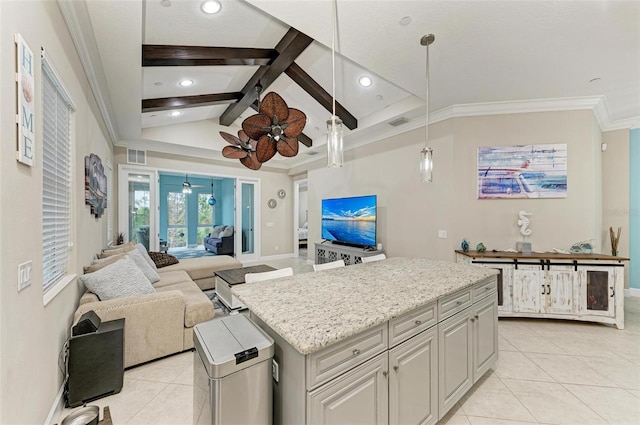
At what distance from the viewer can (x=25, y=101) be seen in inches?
52.7

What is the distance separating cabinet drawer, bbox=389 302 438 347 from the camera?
4.55 feet

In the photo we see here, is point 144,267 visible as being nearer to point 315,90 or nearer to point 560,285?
point 315,90

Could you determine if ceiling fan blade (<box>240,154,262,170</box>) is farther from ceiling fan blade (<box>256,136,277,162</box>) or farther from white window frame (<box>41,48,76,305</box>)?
white window frame (<box>41,48,76,305</box>)

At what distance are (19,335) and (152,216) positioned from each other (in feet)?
17.1

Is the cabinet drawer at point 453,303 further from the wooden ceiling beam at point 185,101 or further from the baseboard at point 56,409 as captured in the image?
the wooden ceiling beam at point 185,101

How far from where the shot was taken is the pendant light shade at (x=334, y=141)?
1.84 metres

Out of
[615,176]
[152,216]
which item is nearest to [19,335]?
[152,216]

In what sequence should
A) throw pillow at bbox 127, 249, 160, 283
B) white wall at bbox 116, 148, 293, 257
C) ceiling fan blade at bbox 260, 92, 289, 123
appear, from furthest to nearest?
white wall at bbox 116, 148, 293, 257 < throw pillow at bbox 127, 249, 160, 283 < ceiling fan blade at bbox 260, 92, 289, 123

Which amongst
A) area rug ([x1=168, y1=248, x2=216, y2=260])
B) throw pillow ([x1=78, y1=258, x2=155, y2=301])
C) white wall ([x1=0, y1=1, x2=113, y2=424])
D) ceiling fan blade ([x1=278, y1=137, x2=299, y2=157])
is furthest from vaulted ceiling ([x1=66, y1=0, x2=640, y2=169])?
area rug ([x1=168, y1=248, x2=216, y2=260])

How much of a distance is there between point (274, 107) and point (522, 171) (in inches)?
138

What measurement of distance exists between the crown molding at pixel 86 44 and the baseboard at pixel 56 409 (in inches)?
109

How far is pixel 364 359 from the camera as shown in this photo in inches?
49.1

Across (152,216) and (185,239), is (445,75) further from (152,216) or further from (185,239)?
(185,239)

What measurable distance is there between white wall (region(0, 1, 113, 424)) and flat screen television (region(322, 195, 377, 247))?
4153mm
